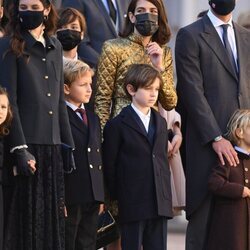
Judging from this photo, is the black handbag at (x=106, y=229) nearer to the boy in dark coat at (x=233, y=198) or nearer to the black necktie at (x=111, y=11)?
the boy in dark coat at (x=233, y=198)

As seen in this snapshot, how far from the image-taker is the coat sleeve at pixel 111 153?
6992 mm

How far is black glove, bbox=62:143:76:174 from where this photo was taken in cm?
662

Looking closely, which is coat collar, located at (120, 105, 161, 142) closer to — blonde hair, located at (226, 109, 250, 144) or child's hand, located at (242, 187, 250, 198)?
blonde hair, located at (226, 109, 250, 144)

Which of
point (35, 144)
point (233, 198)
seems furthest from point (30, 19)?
point (233, 198)

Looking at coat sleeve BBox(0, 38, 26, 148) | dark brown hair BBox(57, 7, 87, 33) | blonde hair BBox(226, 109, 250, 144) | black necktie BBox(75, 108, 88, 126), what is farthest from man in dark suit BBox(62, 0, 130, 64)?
coat sleeve BBox(0, 38, 26, 148)

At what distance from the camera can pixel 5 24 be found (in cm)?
700

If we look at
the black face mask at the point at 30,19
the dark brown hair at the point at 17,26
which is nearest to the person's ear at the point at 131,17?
the dark brown hair at the point at 17,26

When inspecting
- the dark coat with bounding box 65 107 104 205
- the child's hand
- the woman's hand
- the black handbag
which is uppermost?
the woman's hand

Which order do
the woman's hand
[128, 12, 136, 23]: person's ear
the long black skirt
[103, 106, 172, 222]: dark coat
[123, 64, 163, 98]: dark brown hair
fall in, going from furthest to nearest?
1. [128, 12, 136, 23]: person's ear
2. the woman's hand
3. [123, 64, 163, 98]: dark brown hair
4. [103, 106, 172, 222]: dark coat
5. the long black skirt

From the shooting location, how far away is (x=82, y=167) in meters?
6.85

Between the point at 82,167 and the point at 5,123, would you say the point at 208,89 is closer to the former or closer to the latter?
the point at 82,167

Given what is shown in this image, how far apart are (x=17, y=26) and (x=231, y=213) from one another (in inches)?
74.1

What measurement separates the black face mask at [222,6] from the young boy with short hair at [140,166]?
23.2 inches

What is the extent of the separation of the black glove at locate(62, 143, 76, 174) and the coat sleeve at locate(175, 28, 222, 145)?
95 centimetres
